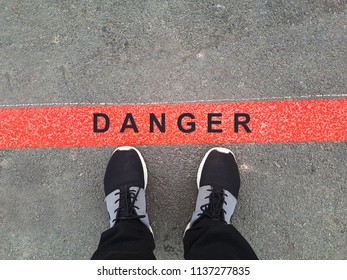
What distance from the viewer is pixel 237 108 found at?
2.23 m

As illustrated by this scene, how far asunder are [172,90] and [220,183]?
67 centimetres

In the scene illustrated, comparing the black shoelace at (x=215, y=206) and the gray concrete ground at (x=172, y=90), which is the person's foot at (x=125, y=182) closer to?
the gray concrete ground at (x=172, y=90)

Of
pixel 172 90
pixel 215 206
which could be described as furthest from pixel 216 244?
pixel 172 90

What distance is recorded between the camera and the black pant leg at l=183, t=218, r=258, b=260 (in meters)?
1.87

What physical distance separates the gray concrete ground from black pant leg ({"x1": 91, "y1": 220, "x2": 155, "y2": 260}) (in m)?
0.20

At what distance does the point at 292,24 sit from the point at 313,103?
0.52 meters

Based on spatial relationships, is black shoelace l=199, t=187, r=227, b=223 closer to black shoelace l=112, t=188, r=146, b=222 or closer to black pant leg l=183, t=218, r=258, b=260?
black pant leg l=183, t=218, r=258, b=260

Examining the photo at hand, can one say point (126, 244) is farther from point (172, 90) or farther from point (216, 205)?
point (172, 90)

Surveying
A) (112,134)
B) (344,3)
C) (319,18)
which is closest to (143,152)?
(112,134)

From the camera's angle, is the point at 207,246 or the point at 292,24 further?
the point at 292,24

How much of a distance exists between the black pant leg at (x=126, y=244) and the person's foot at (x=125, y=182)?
4.3 inches

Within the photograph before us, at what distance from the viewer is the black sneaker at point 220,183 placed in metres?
2.18
